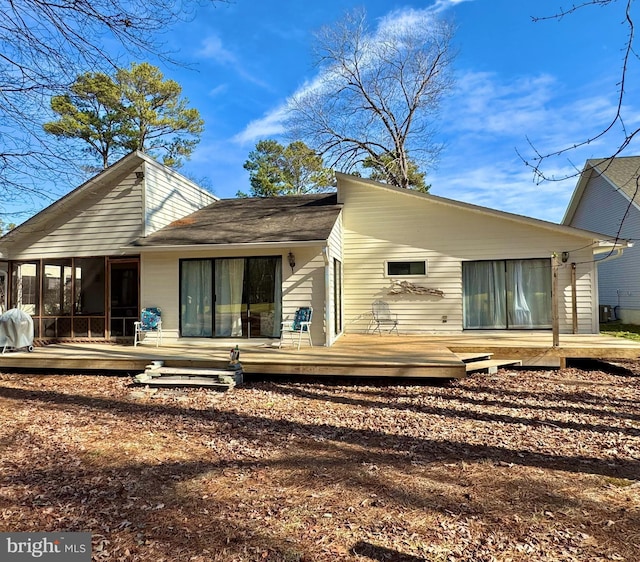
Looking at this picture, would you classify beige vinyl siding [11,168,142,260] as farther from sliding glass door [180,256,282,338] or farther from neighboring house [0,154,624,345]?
sliding glass door [180,256,282,338]

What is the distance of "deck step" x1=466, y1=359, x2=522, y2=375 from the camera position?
7.21 meters

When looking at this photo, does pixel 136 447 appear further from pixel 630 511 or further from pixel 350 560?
pixel 630 511

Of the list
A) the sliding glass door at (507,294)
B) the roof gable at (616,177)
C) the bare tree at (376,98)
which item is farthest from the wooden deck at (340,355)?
the bare tree at (376,98)

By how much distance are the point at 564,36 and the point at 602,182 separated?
42.8 feet

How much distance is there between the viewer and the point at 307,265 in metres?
8.59

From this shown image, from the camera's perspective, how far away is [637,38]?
3.17 metres

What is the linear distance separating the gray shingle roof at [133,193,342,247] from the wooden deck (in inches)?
83.8

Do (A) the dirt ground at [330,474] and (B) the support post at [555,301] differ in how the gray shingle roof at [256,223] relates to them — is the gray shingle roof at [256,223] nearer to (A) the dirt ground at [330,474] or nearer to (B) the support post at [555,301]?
(A) the dirt ground at [330,474]

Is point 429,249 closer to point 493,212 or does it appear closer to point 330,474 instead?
point 493,212

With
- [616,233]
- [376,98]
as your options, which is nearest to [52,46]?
[616,233]

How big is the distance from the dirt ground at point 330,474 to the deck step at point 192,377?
0.34 meters

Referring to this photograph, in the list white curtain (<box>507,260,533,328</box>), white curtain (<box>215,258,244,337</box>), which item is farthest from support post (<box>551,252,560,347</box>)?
white curtain (<box>215,258,244,337</box>)

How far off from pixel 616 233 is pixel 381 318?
28.8ft

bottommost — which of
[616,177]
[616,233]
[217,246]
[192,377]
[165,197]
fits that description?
[192,377]
